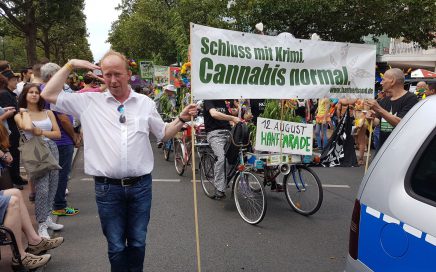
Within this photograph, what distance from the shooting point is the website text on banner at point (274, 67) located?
3.91 m

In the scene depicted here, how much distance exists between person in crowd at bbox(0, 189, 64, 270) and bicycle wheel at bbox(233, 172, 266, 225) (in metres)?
2.53

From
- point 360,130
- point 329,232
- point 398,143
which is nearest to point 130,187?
point 398,143

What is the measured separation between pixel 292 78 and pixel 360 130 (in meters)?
6.32

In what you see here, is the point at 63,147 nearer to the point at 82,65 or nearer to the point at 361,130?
the point at 82,65

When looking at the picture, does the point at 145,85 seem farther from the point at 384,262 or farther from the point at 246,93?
the point at 384,262

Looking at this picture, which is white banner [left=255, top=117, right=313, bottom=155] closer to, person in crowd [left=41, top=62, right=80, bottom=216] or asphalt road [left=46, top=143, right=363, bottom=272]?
asphalt road [left=46, top=143, right=363, bottom=272]

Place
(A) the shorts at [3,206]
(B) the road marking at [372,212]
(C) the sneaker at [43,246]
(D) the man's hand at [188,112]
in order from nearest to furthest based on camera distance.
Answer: (B) the road marking at [372,212]
(D) the man's hand at [188,112]
(A) the shorts at [3,206]
(C) the sneaker at [43,246]

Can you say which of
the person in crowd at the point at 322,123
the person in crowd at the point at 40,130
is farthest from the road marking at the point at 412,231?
the person in crowd at the point at 322,123

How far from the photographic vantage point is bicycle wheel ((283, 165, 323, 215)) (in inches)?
219

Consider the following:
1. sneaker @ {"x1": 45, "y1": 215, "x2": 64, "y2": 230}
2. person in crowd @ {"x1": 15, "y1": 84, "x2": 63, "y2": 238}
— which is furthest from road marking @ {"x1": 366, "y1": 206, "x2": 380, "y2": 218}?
sneaker @ {"x1": 45, "y1": 215, "x2": 64, "y2": 230}

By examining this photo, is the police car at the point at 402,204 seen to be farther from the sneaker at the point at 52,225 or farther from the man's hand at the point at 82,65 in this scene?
the sneaker at the point at 52,225

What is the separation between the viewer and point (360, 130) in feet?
33.9

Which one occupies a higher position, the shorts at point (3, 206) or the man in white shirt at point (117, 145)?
the man in white shirt at point (117, 145)

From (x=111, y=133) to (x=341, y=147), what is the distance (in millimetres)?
6405
